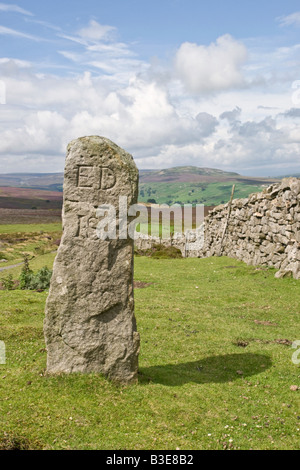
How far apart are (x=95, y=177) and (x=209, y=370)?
635 centimetres

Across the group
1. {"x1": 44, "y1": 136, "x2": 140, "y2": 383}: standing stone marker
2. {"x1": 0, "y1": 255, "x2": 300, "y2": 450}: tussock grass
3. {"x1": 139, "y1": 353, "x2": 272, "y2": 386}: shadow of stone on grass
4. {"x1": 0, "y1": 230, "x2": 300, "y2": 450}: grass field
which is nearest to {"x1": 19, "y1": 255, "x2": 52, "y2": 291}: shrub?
{"x1": 0, "y1": 255, "x2": 300, "y2": 450}: tussock grass

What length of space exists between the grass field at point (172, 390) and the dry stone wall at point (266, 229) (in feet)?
24.6

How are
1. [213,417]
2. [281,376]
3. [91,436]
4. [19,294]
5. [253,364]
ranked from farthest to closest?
[19,294], [253,364], [281,376], [213,417], [91,436]

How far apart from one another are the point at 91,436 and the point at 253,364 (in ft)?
19.6

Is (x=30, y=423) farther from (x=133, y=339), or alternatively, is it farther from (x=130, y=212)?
(x=130, y=212)

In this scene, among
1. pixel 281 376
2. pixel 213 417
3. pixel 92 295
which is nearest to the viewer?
pixel 213 417

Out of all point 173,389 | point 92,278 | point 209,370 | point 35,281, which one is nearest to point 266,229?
point 35,281

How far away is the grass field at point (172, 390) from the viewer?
7.70 m

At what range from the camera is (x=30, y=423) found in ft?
25.5

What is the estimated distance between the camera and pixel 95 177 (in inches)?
361

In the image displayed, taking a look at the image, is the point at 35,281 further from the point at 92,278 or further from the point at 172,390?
the point at 172,390

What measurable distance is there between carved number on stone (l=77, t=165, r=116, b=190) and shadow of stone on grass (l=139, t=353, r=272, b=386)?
486cm

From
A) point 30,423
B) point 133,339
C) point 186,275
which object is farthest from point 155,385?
point 186,275

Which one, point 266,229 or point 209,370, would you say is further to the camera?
point 266,229
